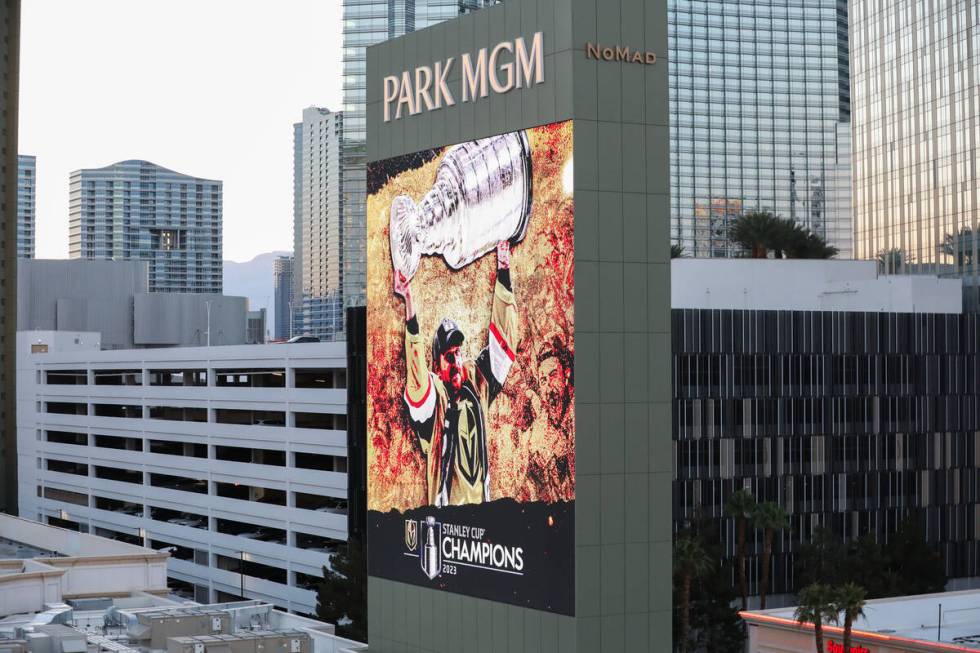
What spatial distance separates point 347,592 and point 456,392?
47.8m

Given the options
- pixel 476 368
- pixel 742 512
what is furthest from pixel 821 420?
pixel 476 368

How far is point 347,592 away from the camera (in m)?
79.1

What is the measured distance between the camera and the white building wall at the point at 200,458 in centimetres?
9619

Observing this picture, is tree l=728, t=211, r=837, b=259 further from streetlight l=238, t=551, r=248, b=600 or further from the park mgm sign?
the park mgm sign

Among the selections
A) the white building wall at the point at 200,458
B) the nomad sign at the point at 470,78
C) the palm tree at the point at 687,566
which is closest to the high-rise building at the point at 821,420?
the palm tree at the point at 687,566

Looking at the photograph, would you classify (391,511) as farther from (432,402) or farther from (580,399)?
(580,399)

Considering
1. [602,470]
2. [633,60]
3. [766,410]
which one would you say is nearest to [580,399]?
[602,470]

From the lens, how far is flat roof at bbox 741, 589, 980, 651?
62.1 metres

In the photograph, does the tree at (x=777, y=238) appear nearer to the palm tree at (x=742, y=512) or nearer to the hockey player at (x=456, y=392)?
the palm tree at (x=742, y=512)

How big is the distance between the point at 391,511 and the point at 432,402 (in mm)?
3682

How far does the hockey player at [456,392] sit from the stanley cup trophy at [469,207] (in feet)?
2.12

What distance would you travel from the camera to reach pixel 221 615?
4262 cm

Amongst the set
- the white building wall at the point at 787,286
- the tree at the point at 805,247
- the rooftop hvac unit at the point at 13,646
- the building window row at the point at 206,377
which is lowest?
the rooftop hvac unit at the point at 13,646

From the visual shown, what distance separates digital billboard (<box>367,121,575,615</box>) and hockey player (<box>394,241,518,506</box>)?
0.13 ft
